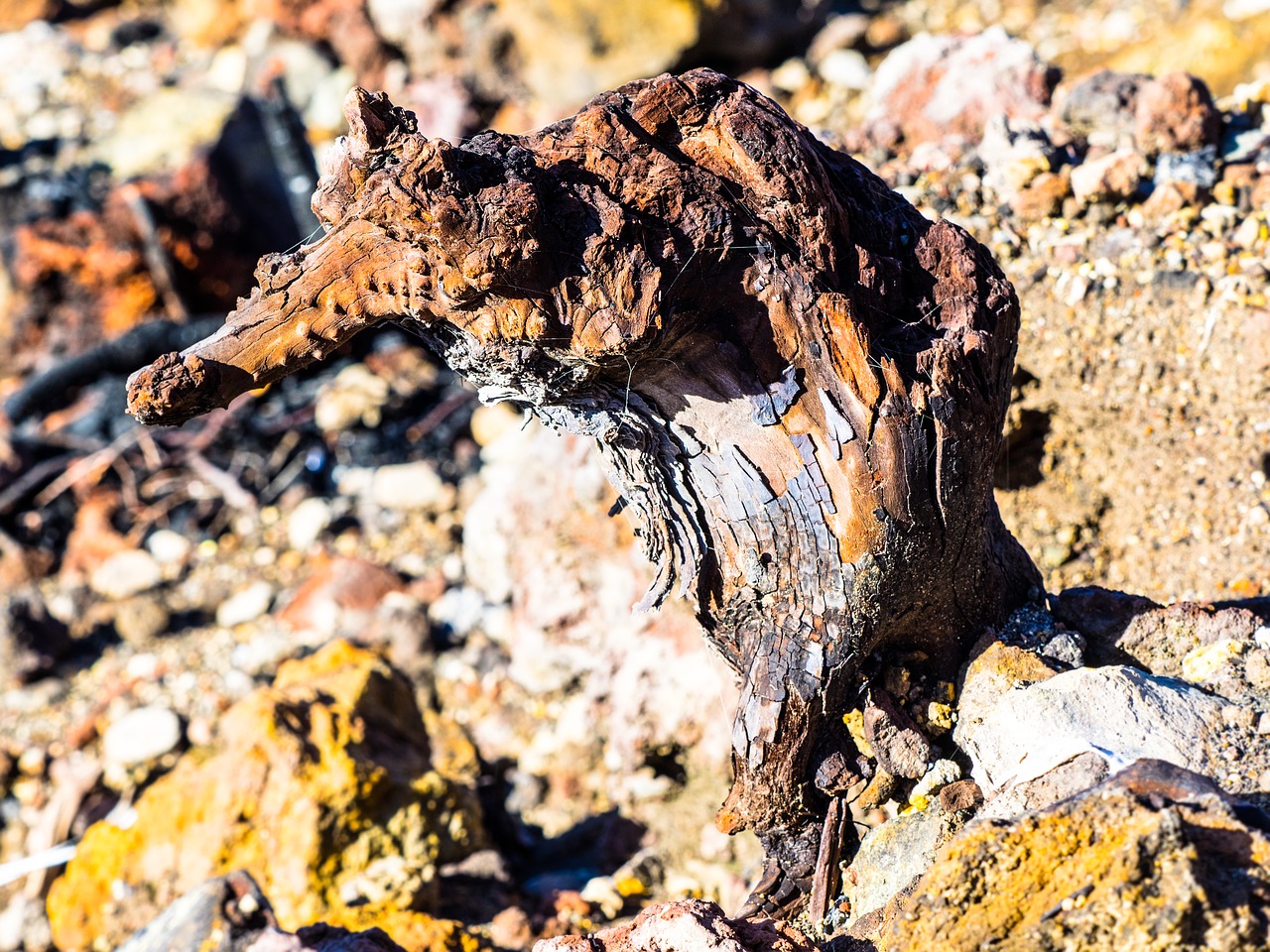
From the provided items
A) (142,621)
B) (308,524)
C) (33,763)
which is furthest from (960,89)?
(33,763)

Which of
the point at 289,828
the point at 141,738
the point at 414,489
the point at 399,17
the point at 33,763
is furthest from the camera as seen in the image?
the point at 399,17

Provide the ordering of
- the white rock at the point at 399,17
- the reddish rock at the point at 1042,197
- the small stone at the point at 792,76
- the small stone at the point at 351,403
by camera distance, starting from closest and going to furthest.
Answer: the reddish rock at the point at 1042,197 → the small stone at the point at 351,403 → the small stone at the point at 792,76 → the white rock at the point at 399,17

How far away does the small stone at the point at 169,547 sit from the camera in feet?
19.6

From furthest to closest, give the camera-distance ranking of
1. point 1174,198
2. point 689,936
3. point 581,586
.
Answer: point 581,586 → point 1174,198 → point 689,936

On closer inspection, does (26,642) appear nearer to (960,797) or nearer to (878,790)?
(878,790)

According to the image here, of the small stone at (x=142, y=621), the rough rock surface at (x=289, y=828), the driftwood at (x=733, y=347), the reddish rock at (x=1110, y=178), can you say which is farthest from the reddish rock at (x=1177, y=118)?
the small stone at (x=142, y=621)

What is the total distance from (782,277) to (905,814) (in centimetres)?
102

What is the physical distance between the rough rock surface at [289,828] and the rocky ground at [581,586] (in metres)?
0.01

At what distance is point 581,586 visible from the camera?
3.98 meters

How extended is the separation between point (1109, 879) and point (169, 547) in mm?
5549

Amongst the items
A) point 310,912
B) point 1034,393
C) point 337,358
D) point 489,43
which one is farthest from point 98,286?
point 1034,393

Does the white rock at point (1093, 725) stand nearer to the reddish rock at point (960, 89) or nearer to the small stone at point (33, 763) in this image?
the reddish rock at point (960, 89)

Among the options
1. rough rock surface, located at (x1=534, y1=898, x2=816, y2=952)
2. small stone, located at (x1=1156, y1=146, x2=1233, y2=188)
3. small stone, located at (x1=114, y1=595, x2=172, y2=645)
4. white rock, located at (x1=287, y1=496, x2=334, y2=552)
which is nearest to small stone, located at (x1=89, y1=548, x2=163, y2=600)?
small stone, located at (x1=114, y1=595, x2=172, y2=645)

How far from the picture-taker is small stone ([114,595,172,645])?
5496mm
